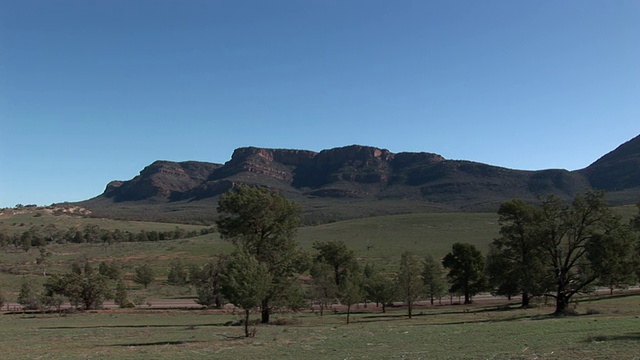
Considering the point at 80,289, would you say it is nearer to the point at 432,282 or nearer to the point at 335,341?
the point at 335,341

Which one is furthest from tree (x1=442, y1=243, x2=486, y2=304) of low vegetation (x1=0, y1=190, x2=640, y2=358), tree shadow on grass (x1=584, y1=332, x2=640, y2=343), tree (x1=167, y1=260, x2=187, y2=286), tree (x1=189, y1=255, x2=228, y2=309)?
tree (x1=167, y1=260, x2=187, y2=286)

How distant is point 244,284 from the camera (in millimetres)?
26906

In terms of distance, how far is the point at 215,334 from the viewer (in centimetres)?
2941

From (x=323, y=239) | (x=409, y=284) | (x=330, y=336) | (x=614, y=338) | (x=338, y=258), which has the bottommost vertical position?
(x=330, y=336)

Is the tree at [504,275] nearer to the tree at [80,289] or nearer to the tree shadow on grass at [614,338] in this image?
the tree shadow on grass at [614,338]

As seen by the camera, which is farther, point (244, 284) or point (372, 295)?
point (372, 295)

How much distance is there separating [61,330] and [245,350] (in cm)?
1741

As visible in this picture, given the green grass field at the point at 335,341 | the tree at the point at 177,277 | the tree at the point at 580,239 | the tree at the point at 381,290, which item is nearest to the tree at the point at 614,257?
the tree at the point at 580,239

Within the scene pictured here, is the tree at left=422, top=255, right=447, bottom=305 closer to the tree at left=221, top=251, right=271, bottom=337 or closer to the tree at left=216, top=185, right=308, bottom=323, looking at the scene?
the tree at left=216, top=185, right=308, bottom=323

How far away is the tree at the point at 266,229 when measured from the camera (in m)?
39.4

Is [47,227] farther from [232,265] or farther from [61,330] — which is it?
[232,265]

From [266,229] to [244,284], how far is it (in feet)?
44.1

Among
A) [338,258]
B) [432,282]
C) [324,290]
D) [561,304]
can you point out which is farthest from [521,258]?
[338,258]

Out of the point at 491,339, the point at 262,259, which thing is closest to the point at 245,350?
the point at 491,339
